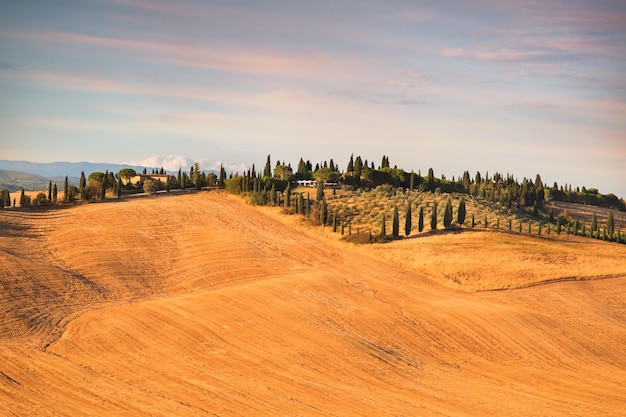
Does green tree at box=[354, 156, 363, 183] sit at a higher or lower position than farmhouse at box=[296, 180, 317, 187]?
higher

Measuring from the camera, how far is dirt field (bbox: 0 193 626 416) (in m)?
32.3

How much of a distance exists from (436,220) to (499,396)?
158 feet

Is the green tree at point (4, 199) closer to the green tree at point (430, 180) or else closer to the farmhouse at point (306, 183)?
the farmhouse at point (306, 183)

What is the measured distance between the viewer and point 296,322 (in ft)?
150

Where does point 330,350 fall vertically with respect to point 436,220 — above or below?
below

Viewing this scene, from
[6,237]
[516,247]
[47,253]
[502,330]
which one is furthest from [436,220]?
[6,237]

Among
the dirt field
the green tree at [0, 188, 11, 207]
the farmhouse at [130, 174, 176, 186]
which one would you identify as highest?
the farmhouse at [130, 174, 176, 186]

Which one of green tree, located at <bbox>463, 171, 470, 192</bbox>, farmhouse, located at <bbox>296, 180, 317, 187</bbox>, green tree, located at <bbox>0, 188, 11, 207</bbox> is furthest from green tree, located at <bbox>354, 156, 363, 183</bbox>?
green tree, located at <bbox>0, 188, 11, 207</bbox>

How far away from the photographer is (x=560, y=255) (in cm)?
7012

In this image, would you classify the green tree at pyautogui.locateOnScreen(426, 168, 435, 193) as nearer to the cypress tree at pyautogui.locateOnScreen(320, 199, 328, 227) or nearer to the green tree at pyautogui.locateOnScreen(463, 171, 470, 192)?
the green tree at pyautogui.locateOnScreen(463, 171, 470, 192)

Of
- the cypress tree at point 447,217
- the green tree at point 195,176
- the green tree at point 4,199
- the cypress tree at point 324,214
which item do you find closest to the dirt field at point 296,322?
the cypress tree at point 447,217

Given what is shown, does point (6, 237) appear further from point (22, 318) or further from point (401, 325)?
point (401, 325)

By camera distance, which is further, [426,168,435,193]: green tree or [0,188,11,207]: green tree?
[426,168,435,193]: green tree

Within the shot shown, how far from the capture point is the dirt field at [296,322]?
106 ft
